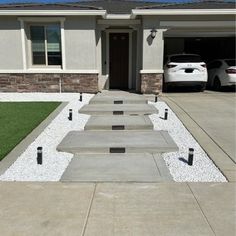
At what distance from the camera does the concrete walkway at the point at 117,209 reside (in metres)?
3.70

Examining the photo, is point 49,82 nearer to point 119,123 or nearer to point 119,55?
point 119,55

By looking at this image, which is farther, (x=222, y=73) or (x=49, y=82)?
(x=222, y=73)

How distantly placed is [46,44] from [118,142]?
8725mm

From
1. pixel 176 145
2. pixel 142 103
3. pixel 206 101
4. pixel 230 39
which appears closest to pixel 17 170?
pixel 176 145

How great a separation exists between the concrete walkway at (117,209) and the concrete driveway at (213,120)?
1.03m

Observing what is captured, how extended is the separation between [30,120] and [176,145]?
13.6 feet

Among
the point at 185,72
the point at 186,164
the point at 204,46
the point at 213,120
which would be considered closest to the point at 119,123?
the point at 213,120

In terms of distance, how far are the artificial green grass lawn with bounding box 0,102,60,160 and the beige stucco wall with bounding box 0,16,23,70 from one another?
299cm

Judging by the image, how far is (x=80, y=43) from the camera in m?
13.9

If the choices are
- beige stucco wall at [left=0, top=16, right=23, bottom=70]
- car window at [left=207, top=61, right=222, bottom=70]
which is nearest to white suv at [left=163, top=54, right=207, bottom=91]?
car window at [left=207, top=61, right=222, bottom=70]

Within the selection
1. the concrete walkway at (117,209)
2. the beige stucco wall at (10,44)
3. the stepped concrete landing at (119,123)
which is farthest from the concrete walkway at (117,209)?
the beige stucco wall at (10,44)

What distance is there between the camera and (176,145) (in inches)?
264

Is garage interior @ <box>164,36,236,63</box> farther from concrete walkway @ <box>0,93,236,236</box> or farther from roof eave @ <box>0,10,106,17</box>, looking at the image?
concrete walkway @ <box>0,93,236,236</box>

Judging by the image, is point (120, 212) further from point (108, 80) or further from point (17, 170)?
point (108, 80)
